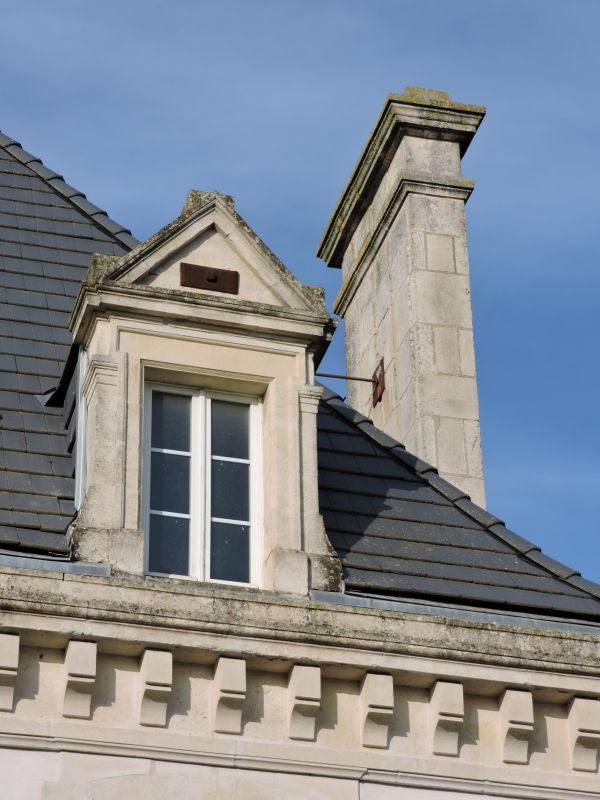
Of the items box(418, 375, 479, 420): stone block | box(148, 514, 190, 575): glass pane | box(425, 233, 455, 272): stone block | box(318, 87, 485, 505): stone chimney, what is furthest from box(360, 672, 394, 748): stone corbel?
box(425, 233, 455, 272): stone block

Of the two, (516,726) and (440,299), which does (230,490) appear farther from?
(440,299)

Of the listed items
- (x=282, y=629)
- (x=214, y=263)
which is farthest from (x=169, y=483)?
(x=214, y=263)

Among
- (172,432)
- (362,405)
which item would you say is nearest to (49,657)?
(172,432)

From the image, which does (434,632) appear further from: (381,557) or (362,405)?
(362,405)

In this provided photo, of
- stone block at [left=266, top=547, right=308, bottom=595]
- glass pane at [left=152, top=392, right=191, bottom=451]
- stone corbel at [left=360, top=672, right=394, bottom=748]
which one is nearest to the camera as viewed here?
stone corbel at [left=360, top=672, right=394, bottom=748]

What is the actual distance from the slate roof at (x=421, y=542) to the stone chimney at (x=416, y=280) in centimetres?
103

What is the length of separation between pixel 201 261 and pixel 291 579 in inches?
86.1

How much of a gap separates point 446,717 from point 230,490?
187 cm

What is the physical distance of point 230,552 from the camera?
10719mm

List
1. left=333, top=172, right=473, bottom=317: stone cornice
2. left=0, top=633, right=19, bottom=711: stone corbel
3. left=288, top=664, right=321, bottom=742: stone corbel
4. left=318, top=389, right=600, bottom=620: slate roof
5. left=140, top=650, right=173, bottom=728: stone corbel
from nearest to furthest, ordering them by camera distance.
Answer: left=0, top=633, right=19, bottom=711: stone corbel < left=140, top=650, right=173, bottom=728: stone corbel < left=288, top=664, right=321, bottom=742: stone corbel < left=318, top=389, right=600, bottom=620: slate roof < left=333, top=172, right=473, bottom=317: stone cornice

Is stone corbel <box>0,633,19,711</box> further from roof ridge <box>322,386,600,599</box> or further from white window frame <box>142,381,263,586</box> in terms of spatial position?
roof ridge <box>322,386,600,599</box>

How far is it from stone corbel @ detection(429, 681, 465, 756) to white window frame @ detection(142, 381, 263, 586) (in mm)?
1220

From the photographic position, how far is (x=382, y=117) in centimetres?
1475

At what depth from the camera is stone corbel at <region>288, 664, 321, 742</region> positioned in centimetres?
995
